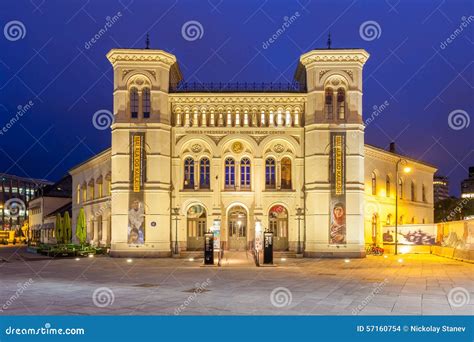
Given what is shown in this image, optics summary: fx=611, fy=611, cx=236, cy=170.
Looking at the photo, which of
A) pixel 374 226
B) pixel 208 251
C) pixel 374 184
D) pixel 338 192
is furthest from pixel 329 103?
pixel 208 251

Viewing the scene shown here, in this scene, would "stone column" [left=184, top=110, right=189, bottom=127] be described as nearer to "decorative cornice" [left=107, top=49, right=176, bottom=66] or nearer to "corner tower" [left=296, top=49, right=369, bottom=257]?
"decorative cornice" [left=107, top=49, right=176, bottom=66]

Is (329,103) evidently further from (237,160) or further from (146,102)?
(146,102)

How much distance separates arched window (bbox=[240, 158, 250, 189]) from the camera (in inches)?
1774

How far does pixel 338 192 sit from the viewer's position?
43.2m

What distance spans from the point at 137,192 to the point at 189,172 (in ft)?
13.9

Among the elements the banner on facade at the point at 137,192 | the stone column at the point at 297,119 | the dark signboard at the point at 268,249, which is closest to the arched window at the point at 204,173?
the banner on facade at the point at 137,192

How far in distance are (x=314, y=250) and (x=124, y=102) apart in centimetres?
1715

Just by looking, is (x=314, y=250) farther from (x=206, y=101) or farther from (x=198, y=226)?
(x=206, y=101)

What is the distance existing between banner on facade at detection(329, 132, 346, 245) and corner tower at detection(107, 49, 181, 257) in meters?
11.7

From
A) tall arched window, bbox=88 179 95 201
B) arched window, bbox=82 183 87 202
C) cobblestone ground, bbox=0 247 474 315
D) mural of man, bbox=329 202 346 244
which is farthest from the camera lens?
arched window, bbox=82 183 87 202

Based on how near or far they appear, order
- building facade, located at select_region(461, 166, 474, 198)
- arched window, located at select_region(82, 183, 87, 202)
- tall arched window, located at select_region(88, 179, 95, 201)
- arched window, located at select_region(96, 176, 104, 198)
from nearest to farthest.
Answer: arched window, located at select_region(96, 176, 104, 198)
tall arched window, located at select_region(88, 179, 95, 201)
arched window, located at select_region(82, 183, 87, 202)
building facade, located at select_region(461, 166, 474, 198)

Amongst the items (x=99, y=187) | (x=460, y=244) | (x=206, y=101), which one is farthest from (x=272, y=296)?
(x=99, y=187)

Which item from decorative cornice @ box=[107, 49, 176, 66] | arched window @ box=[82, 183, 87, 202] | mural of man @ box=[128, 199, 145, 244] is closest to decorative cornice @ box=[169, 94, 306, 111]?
decorative cornice @ box=[107, 49, 176, 66]

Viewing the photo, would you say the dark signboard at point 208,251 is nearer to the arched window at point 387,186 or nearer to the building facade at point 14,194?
the arched window at point 387,186
